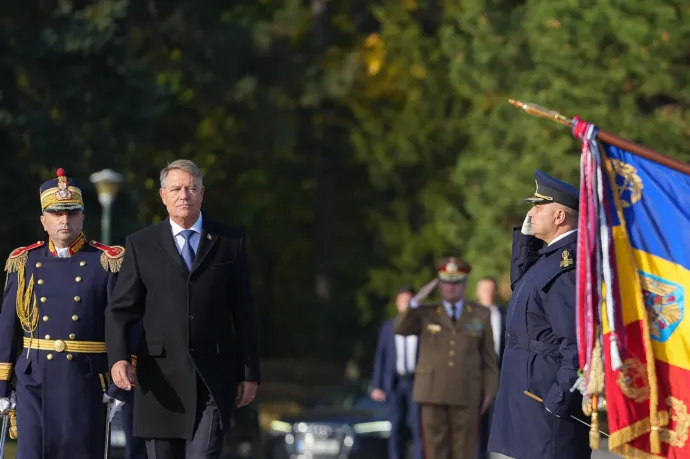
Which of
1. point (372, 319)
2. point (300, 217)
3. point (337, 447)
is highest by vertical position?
point (300, 217)

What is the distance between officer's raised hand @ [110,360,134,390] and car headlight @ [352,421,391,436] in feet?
37.9

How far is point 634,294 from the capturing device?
869cm

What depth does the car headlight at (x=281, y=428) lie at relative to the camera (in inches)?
842

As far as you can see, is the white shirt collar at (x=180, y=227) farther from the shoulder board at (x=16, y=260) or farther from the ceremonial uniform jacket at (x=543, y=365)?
the ceremonial uniform jacket at (x=543, y=365)

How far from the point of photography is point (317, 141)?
47031 millimetres

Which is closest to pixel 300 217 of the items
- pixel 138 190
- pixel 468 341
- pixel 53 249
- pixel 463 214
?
pixel 463 214

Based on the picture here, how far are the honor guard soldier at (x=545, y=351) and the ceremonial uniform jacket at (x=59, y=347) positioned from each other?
8.62ft

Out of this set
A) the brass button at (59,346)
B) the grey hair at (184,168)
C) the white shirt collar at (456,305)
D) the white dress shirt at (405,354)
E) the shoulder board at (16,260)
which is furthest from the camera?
the white dress shirt at (405,354)

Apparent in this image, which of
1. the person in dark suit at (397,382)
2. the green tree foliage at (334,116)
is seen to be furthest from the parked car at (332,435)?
the green tree foliage at (334,116)

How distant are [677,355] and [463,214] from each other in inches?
1228

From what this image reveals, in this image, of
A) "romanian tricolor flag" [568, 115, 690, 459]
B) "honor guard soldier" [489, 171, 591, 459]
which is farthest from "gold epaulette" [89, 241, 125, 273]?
"romanian tricolor flag" [568, 115, 690, 459]

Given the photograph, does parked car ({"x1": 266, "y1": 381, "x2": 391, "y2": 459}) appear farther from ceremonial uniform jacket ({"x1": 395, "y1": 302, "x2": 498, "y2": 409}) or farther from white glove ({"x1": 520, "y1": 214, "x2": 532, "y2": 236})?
white glove ({"x1": 520, "y1": 214, "x2": 532, "y2": 236})

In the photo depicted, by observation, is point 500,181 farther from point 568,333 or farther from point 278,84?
point 568,333

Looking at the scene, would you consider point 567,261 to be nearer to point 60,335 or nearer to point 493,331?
point 60,335
